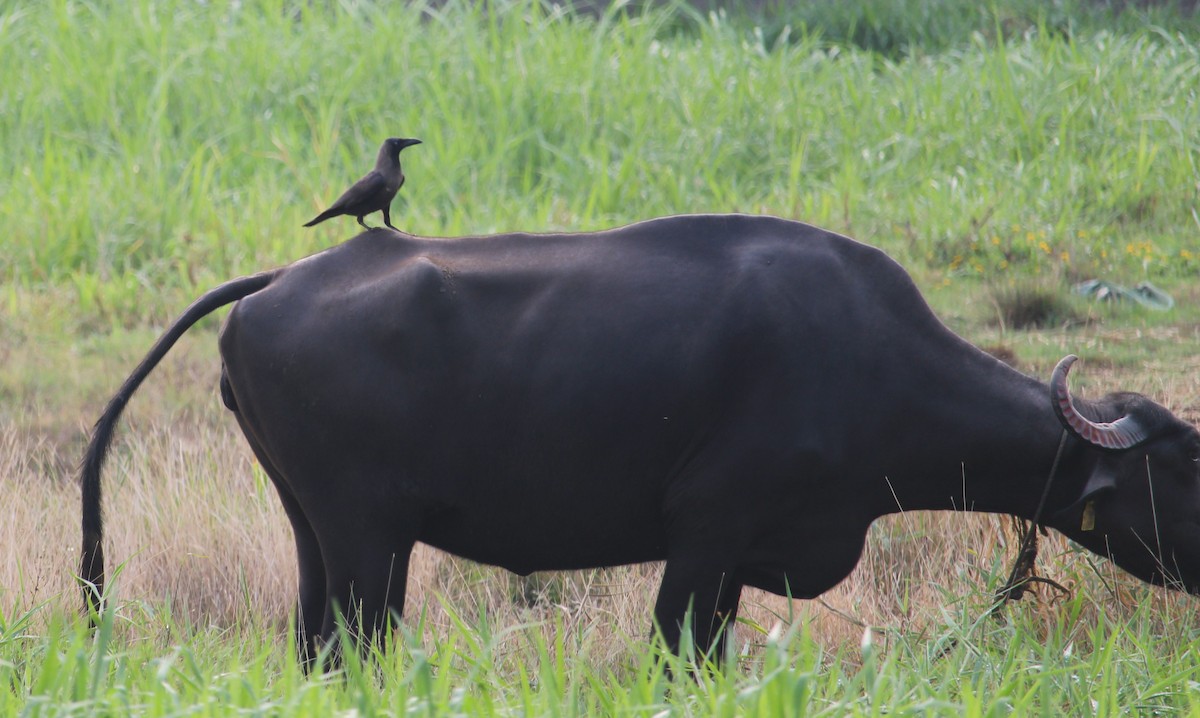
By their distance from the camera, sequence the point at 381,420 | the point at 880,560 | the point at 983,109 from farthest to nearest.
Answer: the point at 983,109, the point at 880,560, the point at 381,420

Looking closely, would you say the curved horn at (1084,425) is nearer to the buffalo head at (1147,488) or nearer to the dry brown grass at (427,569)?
the buffalo head at (1147,488)

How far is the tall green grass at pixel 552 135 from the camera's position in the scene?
28.0 feet

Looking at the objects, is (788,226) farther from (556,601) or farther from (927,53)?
(927,53)

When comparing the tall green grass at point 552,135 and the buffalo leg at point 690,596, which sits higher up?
the tall green grass at point 552,135

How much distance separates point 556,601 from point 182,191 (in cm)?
527

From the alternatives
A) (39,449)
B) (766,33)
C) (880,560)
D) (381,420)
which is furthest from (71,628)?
(766,33)

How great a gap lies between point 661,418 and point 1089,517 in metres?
1.18

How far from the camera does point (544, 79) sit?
34.6 ft

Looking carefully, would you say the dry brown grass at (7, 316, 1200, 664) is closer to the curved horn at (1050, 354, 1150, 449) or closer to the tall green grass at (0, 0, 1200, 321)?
the curved horn at (1050, 354, 1150, 449)

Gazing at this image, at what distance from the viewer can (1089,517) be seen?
371 centimetres

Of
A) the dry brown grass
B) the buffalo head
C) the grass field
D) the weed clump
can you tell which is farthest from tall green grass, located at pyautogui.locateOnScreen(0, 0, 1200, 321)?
the buffalo head

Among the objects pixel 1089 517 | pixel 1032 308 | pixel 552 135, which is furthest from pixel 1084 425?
pixel 552 135

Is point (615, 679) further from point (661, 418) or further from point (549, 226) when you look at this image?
point (549, 226)

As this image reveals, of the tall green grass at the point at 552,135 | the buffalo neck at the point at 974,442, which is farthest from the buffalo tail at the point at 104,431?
the tall green grass at the point at 552,135
